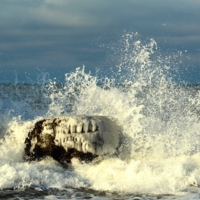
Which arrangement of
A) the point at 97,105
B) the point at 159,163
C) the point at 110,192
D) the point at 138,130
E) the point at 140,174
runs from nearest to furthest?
1. the point at 110,192
2. the point at 140,174
3. the point at 159,163
4. the point at 138,130
5. the point at 97,105

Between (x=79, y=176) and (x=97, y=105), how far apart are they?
2818mm

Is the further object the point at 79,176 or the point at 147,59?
the point at 147,59

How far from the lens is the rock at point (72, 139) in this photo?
8.01 meters

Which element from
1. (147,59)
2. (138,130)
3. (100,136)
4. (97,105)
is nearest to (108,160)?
(100,136)

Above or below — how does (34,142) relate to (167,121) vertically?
below

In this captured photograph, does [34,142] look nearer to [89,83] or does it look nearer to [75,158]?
[75,158]

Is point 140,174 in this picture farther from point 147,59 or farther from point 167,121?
point 147,59

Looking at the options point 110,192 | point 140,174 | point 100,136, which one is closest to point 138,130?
point 100,136

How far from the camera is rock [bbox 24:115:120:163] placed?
26.3 ft

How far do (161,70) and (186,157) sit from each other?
3.49m

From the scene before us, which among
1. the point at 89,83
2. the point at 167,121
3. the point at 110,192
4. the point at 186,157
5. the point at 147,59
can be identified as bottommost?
the point at 110,192

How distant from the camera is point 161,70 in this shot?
11102 millimetres

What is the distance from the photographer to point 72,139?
317 inches

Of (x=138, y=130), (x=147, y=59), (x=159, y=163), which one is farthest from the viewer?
(x=147, y=59)
